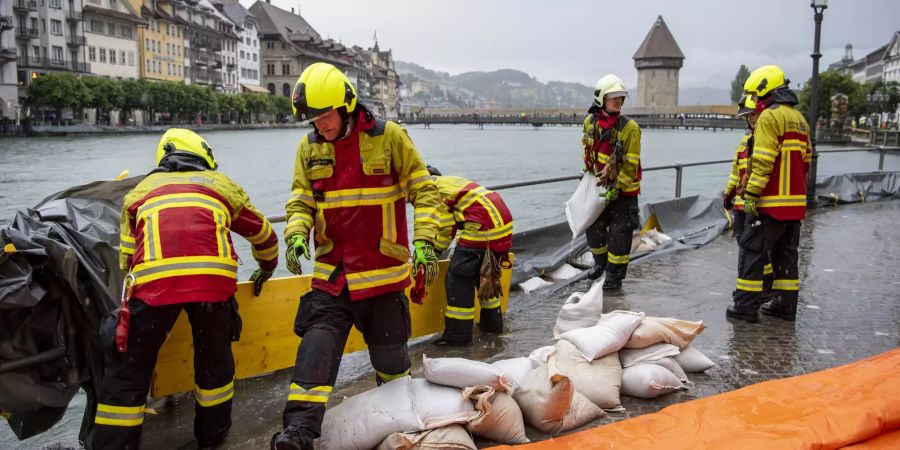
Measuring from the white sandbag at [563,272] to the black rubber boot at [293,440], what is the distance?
16.8ft

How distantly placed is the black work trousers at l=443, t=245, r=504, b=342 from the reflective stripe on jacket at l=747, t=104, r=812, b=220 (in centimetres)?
198

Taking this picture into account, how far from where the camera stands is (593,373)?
396 centimetres

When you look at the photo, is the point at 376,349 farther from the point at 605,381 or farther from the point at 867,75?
the point at 867,75

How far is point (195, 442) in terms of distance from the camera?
3.64 meters

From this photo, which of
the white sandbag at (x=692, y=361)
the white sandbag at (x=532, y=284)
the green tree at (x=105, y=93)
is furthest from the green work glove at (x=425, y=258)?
the green tree at (x=105, y=93)

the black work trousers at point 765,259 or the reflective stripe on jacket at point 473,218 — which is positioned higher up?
the reflective stripe on jacket at point 473,218

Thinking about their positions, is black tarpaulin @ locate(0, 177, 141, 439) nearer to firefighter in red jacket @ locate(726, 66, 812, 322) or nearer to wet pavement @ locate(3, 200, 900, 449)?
wet pavement @ locate(3, 200, 900, 449)

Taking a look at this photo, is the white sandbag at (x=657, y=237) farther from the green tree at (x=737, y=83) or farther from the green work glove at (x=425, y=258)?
the green tree at (x=737, y=83)

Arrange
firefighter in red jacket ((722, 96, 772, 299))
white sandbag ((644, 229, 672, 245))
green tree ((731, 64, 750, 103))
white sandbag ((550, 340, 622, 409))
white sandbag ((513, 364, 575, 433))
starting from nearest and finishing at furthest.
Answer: white sandbag ((513, 364, 575, 433)) < white sandbag ((550, 340, 622, 409)) < firefighter in red jacket ((722, 96, 772, 299)) < white sandbag ((644, 229, 672, 245)) < green tree ((731, 64, 750, 103))

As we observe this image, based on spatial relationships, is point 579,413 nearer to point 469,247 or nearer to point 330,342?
point 330,342

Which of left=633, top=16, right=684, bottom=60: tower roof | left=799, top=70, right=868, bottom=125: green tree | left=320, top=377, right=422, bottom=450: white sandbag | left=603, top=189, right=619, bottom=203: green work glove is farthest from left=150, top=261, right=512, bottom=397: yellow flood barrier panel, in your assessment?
left=633, top=16, right=684, bottom=60: tower roof

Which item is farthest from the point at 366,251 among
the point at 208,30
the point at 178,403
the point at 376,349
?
the point at 208,30

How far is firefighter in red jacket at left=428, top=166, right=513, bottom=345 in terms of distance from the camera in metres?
5.07

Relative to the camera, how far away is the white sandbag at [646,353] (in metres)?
4.20
